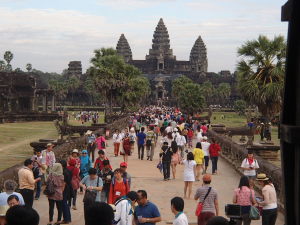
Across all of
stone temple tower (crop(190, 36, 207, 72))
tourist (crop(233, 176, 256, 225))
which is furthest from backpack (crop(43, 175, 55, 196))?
stone temple tower (crop(190, 36, 207, 72))

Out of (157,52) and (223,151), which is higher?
(157,52)

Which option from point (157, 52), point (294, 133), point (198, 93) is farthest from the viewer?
point (157, 52)

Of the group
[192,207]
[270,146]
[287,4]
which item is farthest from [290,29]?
[270,146]

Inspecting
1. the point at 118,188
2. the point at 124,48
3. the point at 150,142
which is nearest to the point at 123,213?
the point at 118,188

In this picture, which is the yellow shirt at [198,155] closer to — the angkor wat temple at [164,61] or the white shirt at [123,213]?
the white shirt at [123,213]


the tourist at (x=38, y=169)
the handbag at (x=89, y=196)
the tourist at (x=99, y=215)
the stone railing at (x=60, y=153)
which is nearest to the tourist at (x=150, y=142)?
the stone railing at (x=60, y=153)

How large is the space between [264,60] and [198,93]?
4678cm

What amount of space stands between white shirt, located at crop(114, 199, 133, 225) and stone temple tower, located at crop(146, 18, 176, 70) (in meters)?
152

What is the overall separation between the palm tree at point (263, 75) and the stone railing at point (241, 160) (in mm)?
2093

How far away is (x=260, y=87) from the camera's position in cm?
2250

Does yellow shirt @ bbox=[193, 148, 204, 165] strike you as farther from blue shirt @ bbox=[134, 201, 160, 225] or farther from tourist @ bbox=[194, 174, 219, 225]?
blue shirt @ bbox=[134, 201, 160, 225]

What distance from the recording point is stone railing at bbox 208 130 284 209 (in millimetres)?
12984

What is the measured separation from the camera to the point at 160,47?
6319 inches

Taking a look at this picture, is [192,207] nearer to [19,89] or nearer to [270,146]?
[270,146]
